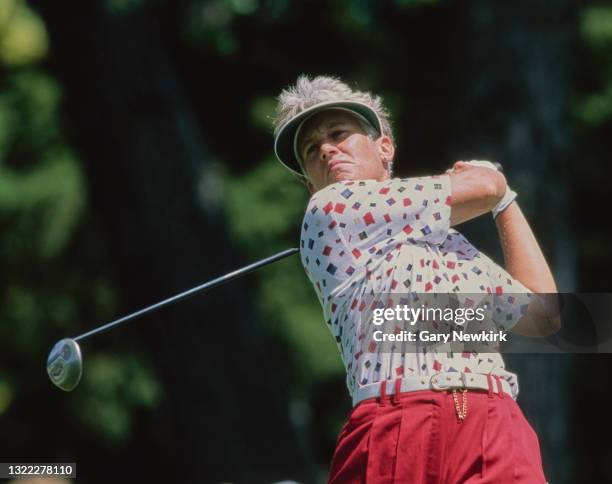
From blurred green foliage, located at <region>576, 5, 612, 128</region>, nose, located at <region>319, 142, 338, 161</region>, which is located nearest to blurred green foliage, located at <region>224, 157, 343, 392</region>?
blurred green foliage, located at <region>576, 5, 612, 128</region>

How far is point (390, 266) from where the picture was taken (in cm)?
296

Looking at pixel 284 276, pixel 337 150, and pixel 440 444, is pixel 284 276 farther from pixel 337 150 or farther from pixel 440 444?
pixel 440 444

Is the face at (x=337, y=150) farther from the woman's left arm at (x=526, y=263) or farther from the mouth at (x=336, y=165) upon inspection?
the woman's left arm at (x=526, y=263)

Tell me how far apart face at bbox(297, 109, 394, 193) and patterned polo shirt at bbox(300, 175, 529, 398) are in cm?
13

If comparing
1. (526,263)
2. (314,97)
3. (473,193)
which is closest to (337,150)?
(314,97)

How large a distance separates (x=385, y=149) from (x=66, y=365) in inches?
37.5

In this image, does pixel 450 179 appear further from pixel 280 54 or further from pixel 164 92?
pixel 280 54

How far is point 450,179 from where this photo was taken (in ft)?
9.98

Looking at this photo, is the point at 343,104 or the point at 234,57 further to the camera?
the point at 234,57

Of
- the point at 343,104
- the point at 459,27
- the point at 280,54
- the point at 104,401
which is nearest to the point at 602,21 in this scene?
the point at 280,54

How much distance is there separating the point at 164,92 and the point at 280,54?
176 inches

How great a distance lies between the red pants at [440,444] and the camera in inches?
111

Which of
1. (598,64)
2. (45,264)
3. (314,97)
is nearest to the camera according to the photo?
(314,97)

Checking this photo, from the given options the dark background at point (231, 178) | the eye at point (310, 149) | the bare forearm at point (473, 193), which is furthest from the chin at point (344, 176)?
the dark background at point (231, 178)
